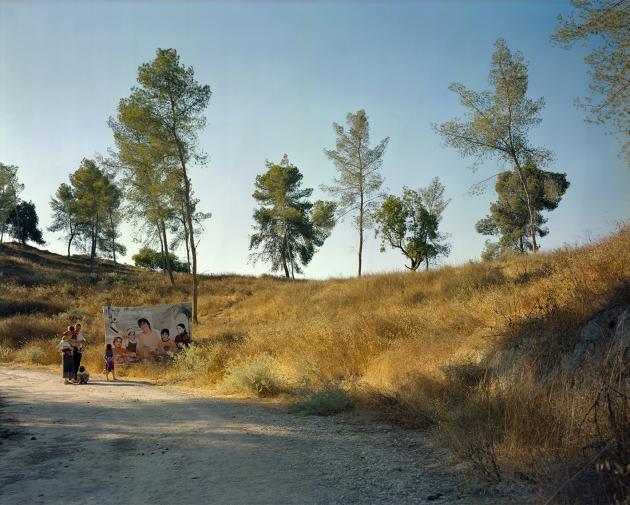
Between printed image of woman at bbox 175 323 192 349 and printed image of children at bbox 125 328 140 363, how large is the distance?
1.63m

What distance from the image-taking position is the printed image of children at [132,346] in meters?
21.1

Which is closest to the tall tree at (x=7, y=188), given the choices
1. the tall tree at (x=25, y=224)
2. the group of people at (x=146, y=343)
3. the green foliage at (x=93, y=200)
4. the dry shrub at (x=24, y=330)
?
the green foliage at (x=93, y=200)

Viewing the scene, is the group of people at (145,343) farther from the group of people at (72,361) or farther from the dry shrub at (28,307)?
the dry shrub at (28,307)

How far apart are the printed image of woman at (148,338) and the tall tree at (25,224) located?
66.2 metres

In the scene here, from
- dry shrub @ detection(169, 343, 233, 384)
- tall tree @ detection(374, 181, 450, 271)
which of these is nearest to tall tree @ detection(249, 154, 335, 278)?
tall tree @ detection(374, 181, 450, 271)

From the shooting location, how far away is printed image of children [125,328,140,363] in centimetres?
2106

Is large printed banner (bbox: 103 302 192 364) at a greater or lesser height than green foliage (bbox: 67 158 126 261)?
lesser

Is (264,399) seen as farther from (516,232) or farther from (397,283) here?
(516,232)

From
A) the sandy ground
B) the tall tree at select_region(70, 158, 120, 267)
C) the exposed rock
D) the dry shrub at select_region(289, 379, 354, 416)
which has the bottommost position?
the sandy ground

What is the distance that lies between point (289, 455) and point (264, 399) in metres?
5.36

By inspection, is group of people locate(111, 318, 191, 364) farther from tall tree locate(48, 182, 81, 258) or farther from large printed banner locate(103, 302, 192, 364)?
tall tree locate(48, 182, 81, 258)

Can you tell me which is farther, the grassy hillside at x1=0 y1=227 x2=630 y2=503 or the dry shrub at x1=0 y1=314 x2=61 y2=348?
the dry shrub at x1=0 y1=314 x2=61 y2=348

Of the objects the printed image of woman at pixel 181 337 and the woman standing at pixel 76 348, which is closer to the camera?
the woman standing at pixel 76 348

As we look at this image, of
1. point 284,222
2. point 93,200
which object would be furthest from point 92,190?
point 284,222
